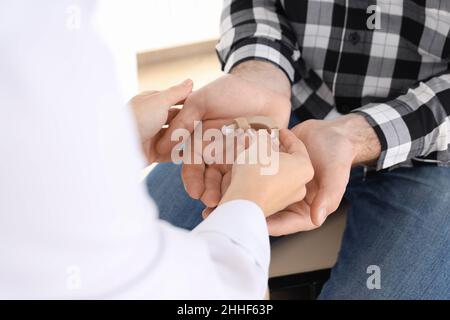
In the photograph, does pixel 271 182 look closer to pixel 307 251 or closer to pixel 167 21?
pixel 307 251

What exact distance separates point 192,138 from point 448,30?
16.6 inches

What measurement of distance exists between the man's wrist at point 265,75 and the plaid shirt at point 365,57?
0.01 meters

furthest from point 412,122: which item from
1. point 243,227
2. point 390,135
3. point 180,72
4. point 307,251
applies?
point 180,72

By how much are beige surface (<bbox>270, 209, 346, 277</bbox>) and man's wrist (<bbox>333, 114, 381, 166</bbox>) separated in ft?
0.42

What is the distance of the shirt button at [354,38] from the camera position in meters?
0.95

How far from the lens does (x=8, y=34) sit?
1.14 feet

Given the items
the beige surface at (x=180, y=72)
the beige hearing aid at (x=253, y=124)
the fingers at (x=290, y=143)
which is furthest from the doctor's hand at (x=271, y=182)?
the beige surface at (x=180, y=72)

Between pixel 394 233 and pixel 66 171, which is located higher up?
pixel 66 171

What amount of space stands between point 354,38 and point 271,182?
42 centimetres

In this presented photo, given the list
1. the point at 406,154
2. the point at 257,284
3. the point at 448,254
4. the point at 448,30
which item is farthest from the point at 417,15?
the point at 257,284

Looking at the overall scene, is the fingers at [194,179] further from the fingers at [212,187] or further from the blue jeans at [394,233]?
the blue jeans at [394,233]

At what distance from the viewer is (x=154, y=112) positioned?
2.75 ft

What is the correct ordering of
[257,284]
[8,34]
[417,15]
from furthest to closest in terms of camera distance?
[417,15], [257,284], [8,34]
